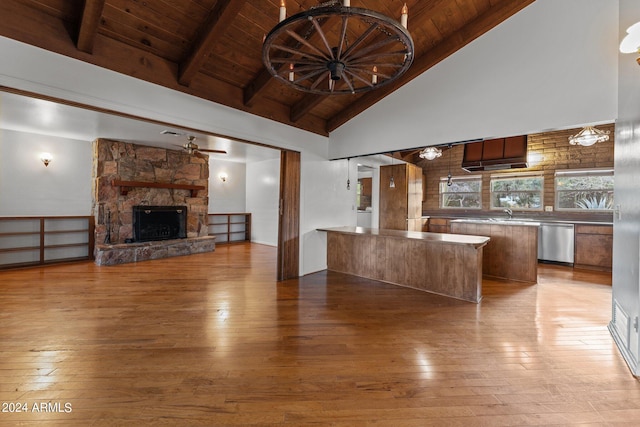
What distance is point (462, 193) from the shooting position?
7.33 meters

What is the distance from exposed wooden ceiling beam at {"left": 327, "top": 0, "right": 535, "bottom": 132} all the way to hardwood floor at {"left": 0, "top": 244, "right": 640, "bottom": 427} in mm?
2950

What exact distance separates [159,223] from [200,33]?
4.66 m

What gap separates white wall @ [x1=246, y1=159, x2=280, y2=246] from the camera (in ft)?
25.2

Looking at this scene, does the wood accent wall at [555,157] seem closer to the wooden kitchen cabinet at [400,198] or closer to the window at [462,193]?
the window at [462,193]

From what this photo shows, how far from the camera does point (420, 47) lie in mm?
3527

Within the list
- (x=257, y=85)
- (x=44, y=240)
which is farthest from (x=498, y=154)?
(x=44, y=240)

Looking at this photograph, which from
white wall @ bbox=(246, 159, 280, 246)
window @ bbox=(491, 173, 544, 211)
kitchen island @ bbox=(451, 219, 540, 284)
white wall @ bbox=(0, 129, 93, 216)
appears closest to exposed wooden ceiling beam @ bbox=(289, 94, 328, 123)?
white wall @ bbox=(246, 159, 280, 246)

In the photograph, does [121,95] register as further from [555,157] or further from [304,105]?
[555,157]

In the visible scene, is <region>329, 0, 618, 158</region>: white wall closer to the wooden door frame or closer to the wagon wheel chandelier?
the wagon wheel chandelier

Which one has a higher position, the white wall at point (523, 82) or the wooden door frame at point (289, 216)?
the white wall at point (523, 82)

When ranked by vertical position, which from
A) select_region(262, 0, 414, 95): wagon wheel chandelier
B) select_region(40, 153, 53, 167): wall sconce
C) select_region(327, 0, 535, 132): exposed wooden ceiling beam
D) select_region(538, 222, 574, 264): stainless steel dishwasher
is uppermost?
select_region(327, 0, 535, 132): exposed wooden ceiling beam

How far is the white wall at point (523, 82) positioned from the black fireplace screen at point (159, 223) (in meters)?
5.26

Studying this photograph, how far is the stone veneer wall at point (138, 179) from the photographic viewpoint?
5.43m

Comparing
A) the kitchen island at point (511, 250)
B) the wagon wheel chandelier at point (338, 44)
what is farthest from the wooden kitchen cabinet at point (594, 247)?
the wagon wheel chandelier at point (338, 44)
